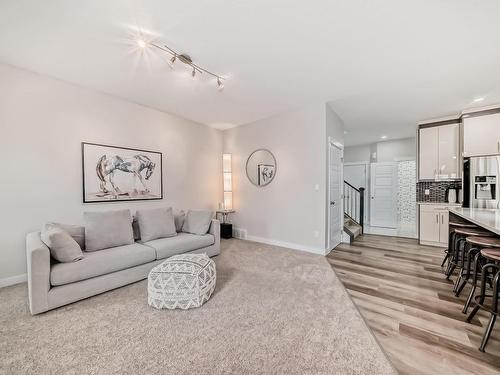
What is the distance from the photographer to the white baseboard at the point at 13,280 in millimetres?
2536

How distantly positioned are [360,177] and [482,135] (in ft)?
10.7

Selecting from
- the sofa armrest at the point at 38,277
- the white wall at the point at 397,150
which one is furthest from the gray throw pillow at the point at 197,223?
the white wall at the point at 397,150

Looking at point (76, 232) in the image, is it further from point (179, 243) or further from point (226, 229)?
point (226, 229)

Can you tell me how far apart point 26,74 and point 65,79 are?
0.38m

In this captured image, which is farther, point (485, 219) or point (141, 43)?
point (485, 219)

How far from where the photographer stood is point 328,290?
248 cm

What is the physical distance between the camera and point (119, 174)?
348 cm

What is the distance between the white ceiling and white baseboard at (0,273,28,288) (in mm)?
2619

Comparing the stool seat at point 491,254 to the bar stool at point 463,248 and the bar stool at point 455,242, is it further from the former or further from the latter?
the bar stool at point 455,242

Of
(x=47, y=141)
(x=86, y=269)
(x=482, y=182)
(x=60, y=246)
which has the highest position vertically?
(x=47, y=141)

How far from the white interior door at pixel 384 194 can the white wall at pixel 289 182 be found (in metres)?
2.82

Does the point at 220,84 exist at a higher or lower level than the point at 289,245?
higher

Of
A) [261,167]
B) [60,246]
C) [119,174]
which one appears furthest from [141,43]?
[261,167]

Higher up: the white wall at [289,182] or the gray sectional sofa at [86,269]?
the white wall at [289,182]
